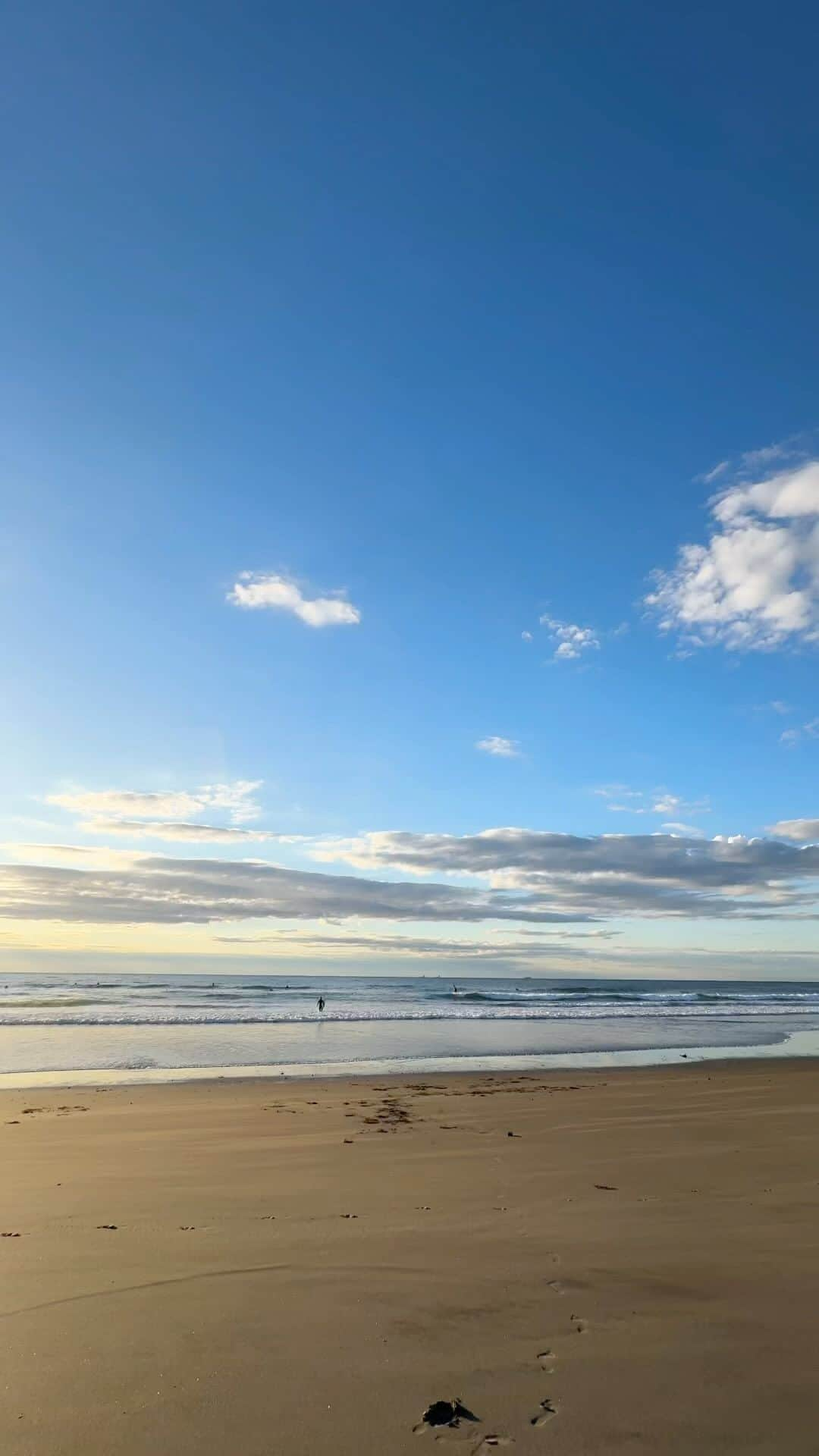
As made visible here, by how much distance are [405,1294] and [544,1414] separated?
62.6 inches

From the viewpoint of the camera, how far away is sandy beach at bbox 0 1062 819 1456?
147 inches

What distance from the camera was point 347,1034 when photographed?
29.2 meters

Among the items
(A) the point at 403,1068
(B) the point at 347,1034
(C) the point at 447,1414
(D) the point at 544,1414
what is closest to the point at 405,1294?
(C) the point at 447,1414

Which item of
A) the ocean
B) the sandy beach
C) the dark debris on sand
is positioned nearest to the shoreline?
the ocean

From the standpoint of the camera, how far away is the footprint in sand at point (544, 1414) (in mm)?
3695

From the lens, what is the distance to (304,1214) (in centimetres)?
698

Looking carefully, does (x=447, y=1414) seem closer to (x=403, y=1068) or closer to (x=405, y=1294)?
(x=405, y=1294)

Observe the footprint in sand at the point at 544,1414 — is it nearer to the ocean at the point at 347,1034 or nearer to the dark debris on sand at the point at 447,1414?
the dark debris on sand at the point at 447,1414

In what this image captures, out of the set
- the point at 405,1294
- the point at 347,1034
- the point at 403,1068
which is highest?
the point at 405,1294

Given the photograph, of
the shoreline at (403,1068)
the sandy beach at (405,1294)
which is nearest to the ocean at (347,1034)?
the shoreline at (403,1068)

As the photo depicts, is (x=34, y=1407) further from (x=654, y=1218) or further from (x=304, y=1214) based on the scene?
(x=654, y=1218)

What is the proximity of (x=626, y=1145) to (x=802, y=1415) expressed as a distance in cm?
684

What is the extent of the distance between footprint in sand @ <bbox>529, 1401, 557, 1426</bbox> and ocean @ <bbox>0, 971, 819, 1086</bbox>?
1540 cm

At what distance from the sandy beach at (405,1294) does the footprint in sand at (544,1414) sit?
12 mm
